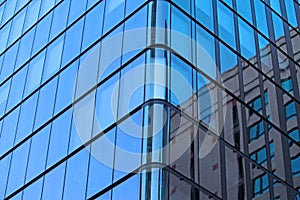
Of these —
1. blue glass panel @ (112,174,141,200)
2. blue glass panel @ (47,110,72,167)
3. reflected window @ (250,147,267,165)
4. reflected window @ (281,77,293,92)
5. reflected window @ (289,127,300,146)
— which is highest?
reflected window @ (281,77,293,92)

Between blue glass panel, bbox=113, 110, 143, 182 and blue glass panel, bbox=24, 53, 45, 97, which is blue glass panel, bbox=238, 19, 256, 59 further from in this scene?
blue glass panel, bbox=24, 53, 45, 97

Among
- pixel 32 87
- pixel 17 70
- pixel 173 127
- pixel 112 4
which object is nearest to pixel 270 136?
pixel 173 127

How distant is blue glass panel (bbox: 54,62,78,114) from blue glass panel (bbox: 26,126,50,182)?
94cm

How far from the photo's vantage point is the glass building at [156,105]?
17859 mm

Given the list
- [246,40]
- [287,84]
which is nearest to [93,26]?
[246,40]

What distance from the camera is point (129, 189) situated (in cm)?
1728

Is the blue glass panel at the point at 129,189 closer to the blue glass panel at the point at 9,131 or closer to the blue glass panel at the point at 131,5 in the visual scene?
the blue glass panel at the point at 131,5

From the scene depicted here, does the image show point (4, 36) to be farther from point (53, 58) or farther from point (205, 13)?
point (205, 13)

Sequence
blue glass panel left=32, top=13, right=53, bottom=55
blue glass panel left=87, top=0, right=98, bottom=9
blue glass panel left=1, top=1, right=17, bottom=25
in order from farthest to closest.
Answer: blue glass panel left=1, top=1, right=17, bottom=25, blue glass panel left=32, top=13, right=53, bottom=55, blue glass panel left=87, top=0, right=98, bottom=9

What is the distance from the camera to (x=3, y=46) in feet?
101

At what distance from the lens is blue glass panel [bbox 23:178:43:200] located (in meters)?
21.4

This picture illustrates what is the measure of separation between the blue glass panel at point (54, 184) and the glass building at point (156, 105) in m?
0.04

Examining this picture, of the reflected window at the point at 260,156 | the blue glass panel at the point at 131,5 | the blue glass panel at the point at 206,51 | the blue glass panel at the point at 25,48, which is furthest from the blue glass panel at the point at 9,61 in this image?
the reflected window at the point at 260,156

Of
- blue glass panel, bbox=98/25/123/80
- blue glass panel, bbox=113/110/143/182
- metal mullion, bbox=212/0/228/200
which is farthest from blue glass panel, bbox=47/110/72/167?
metal mullion, bbox=212/0/228/200
